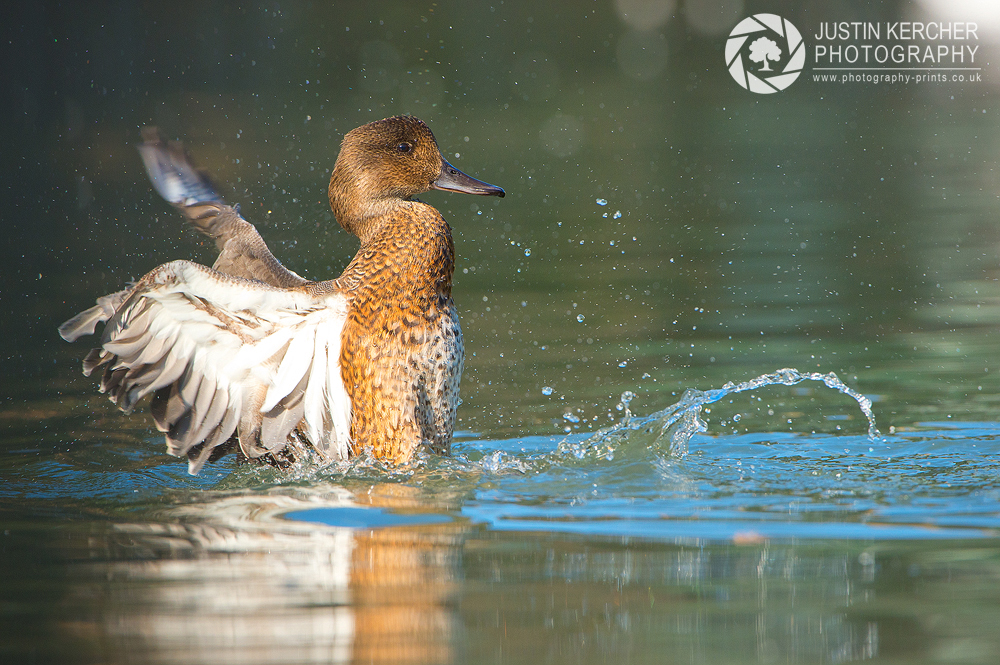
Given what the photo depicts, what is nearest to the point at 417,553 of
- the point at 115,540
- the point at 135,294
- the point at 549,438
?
the point at 115,540

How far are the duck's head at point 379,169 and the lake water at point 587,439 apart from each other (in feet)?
3.66

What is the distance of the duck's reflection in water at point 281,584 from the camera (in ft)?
10.9

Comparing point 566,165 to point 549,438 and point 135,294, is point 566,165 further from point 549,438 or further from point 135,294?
point 135,294

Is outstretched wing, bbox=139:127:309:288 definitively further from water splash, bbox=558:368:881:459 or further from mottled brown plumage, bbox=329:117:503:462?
water splash, bbox=558:368:881:459

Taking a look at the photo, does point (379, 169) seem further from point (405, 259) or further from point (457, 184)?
point (405, 259)

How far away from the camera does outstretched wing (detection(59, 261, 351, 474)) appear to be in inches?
179

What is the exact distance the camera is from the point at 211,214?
594cm

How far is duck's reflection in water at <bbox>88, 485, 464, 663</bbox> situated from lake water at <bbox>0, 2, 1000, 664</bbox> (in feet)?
0.04

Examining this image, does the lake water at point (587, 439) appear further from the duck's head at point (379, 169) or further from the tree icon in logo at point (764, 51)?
the tree icon in logo at point (764, 51)

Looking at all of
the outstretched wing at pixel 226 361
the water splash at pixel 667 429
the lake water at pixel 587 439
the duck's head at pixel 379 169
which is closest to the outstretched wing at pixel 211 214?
the duck's head at pixel 379 169

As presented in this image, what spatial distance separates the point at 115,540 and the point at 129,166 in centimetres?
1155

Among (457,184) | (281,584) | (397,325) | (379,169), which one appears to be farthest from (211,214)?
(281,584)

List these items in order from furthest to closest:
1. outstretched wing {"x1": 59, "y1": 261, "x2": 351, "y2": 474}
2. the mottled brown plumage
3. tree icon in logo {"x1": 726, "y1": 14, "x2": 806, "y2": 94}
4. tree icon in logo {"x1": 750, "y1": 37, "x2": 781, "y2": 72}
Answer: tree icon in logo {"x1": 750, "y1": 37, "x2": 781, "y2": 72}, tree icon in logo {"x1": 726, "y1": 14, "x2": 806, "y2": 94}, the mottled brown plumage, outstretched wing {"x1": 59, "y1": 261, "x2": 351, "y2": 474}

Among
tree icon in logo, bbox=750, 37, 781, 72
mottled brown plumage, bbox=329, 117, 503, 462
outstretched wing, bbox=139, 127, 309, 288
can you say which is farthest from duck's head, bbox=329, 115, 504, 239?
tree icon in logo, bbox=750, 37, 781, 72
